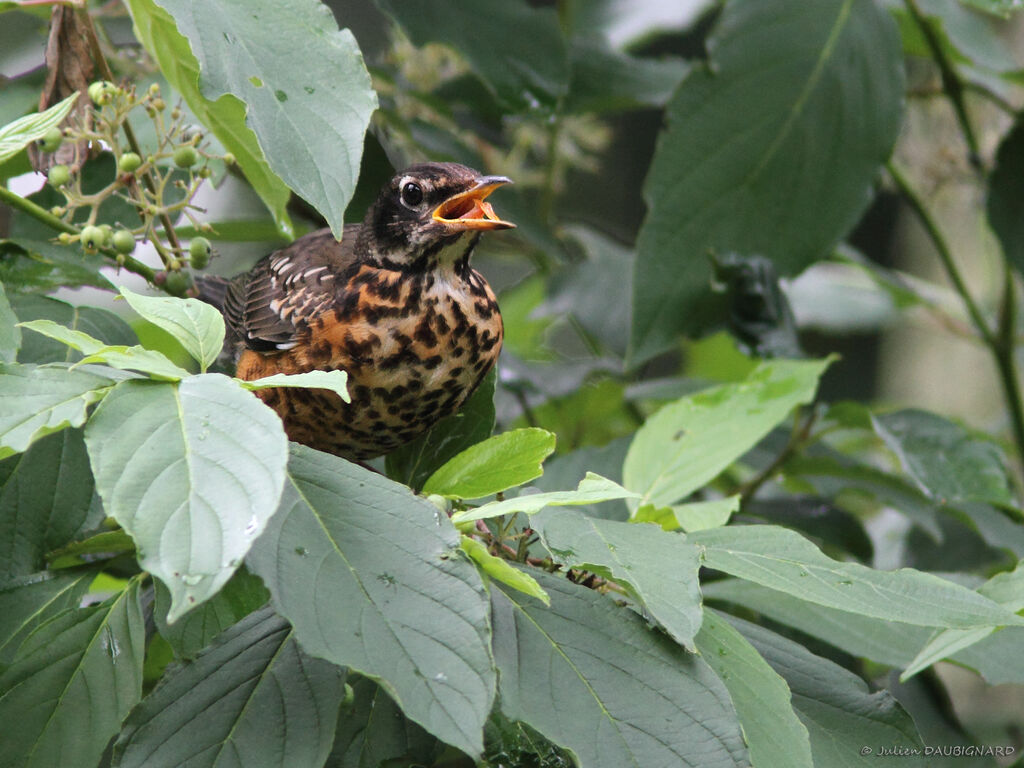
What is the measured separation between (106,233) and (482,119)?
1596mm

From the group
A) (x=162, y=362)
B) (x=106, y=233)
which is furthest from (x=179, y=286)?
(x=162, y=362)

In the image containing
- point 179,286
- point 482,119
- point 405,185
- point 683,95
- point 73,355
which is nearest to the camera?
point 73,355

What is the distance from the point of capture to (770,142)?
243 centimetres

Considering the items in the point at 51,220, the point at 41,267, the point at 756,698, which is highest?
the point at 51,220

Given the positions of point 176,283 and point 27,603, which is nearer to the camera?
point 27,603

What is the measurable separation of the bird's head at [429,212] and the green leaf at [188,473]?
3.69 feet

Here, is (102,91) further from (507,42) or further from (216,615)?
(507,42)

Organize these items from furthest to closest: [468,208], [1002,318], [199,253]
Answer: [1002,318] → [468,208] → [199,253]

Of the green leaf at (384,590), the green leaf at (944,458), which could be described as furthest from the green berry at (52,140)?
the green leaf at (944,458)

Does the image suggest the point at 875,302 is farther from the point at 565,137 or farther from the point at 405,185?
the point at 405,185

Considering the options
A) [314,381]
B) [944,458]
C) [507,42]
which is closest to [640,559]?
[314,381]

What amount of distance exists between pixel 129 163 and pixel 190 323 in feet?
1.75

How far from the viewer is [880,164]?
8.02 feet

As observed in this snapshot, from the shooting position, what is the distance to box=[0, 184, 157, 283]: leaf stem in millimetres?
1663
